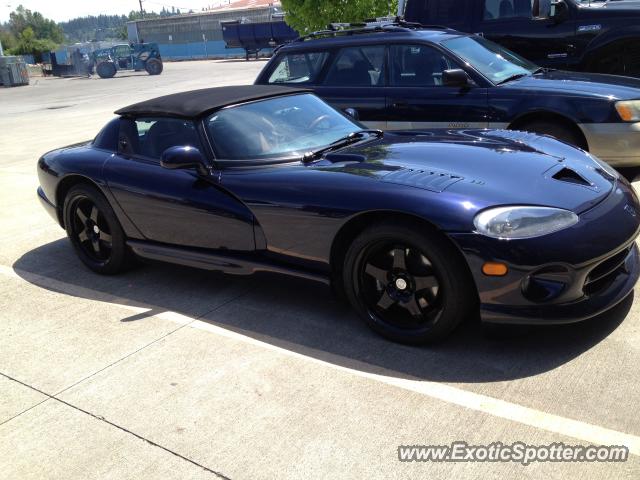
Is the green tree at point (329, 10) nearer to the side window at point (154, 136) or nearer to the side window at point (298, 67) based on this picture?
the side window at point (298, 67)

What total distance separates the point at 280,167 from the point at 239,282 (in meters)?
1.04

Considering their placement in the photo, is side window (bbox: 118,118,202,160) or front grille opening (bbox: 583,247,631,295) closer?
front grille opening (bbox: 583,247,631,295)

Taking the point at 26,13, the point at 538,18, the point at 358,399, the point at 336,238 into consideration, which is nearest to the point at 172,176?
the point at 336,238

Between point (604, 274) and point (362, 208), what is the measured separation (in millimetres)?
1236

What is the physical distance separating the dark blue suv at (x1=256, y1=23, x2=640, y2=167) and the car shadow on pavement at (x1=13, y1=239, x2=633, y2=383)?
2.57 meters

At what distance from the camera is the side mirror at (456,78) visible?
5.97 meters

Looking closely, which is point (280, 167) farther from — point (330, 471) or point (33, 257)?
point (33, 257)

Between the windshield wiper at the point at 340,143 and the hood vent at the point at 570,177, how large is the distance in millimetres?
1386

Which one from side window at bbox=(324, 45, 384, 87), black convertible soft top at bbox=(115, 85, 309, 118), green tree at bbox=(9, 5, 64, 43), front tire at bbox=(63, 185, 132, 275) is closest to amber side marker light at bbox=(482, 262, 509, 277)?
black convertible soft top at bbox=(115, 85, 309, 118)

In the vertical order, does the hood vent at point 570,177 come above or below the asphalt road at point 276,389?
above

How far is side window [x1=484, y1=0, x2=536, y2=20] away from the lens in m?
8.02

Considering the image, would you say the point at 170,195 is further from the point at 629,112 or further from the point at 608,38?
the point at 608,38

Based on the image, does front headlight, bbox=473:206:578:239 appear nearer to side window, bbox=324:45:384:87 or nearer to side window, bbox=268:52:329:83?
side window, bbox=324:45:384:87

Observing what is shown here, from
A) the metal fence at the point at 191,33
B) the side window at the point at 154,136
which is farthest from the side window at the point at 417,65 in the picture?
the metal fence at the point at 191,33
